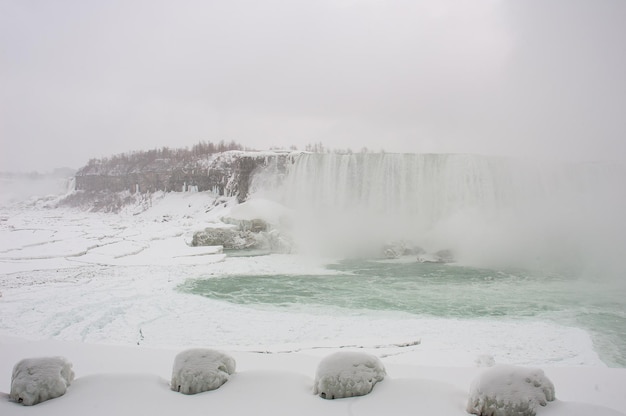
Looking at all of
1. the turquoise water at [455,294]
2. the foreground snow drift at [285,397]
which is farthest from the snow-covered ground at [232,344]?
the turquoise water at [455,294]

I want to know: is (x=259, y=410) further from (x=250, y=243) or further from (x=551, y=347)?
(x=250, y=243)

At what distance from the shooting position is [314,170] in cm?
2717

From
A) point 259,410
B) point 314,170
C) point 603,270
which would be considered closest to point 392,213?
point 314,170

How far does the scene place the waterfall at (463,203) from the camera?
68.6ft

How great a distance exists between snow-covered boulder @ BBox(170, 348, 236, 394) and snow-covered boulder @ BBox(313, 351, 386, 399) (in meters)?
0.75

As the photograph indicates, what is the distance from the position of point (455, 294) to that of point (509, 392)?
859cm

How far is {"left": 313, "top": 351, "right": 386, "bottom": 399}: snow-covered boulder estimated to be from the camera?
2.89 meters

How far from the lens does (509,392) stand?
8.54ft

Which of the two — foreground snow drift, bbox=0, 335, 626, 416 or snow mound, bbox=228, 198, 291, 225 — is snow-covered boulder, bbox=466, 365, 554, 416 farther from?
snow mound, bbox=228, 198, 291, 225

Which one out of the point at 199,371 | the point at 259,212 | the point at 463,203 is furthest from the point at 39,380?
the point at 463,203

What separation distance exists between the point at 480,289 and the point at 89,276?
37.3ft

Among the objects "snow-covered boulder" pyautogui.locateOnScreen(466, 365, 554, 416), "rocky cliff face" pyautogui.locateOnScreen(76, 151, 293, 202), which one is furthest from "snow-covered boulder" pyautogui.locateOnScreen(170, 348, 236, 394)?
"rocky cliff face" pyautogui.locateOnScreen(76, 151, 293, 202)

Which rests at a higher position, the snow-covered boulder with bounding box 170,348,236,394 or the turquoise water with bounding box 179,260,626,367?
the snow-covered boulder with bounding box 170,348,236,394

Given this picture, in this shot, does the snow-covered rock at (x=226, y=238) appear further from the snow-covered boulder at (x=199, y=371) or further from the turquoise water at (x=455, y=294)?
the snow-covered boulder at (x=199, y=371)
